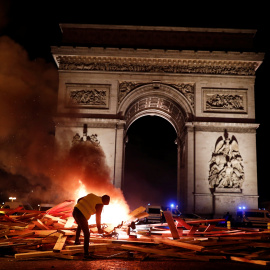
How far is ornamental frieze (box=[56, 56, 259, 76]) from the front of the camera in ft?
78.9

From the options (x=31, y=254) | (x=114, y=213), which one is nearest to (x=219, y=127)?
(x=114, y=213)

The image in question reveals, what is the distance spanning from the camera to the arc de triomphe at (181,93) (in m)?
22.7

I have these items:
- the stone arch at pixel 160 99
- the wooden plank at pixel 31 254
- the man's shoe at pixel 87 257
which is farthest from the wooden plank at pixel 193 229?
the stone arch at pixel 160 99

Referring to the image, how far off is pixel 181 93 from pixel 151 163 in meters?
21.3

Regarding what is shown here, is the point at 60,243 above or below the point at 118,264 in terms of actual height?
above

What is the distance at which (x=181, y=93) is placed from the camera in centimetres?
2398

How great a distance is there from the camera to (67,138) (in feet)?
75.0

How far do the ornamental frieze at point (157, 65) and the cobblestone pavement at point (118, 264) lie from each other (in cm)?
1808

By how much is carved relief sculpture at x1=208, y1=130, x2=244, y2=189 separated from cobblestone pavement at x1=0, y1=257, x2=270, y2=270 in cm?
1545

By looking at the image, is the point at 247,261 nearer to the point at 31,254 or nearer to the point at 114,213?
the point at 31,254

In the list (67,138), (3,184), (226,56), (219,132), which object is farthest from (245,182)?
(3,184)

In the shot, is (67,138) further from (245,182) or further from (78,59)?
(245,182)

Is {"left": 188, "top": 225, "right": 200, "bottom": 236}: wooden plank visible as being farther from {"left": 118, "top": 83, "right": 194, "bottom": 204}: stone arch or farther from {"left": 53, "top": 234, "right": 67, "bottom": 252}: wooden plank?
{"left": 118, "top": 83, "right": 194, "bottom": 204}: stone arch

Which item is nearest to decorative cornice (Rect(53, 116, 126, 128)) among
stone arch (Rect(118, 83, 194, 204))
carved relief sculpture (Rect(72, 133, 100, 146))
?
carved relief sculpture (Rect(72, 133, 100, 146))
